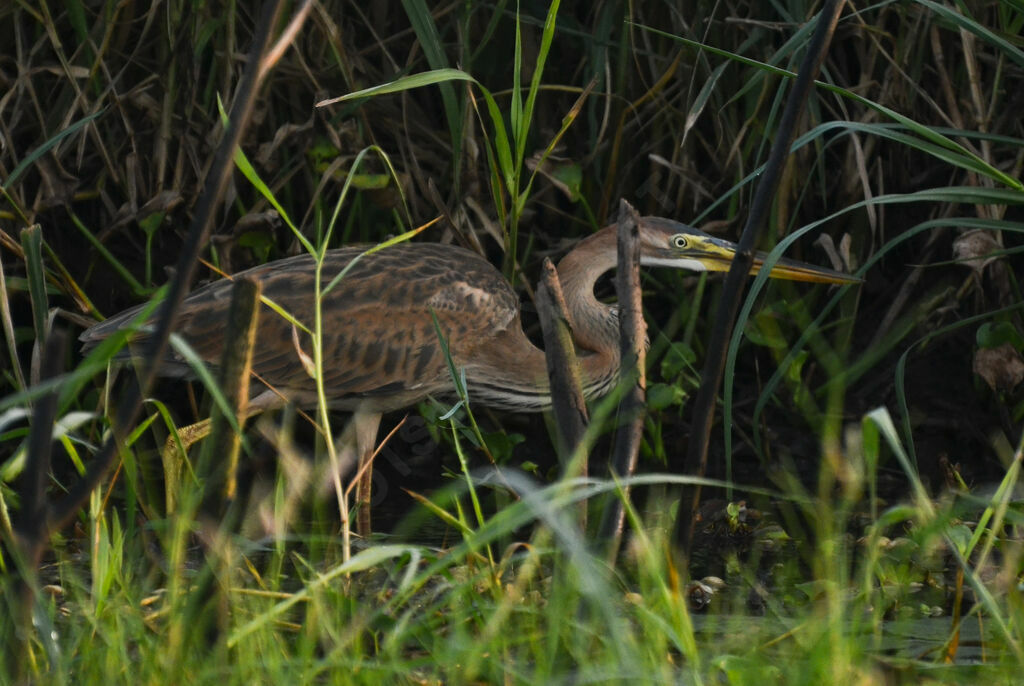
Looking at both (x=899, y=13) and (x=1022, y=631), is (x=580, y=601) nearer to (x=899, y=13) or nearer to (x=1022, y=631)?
(x=1022, y=631)

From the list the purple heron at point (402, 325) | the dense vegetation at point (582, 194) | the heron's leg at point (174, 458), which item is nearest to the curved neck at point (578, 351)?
the purple heron at point (402, 325)

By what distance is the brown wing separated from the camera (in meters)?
4.13

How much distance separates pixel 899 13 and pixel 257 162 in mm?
2066

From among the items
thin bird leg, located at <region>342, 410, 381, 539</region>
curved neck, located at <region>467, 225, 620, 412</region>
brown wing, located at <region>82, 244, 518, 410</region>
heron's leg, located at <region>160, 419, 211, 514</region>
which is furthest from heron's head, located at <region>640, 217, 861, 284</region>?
heron's leg, located at <region>160, 419, 211, 514</region>

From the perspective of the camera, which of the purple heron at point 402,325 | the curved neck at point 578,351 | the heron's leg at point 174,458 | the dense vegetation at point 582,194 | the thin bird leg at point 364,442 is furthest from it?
the curved neck at point 578,351

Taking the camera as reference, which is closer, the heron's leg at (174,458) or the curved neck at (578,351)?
the heron's leg at (174,458)

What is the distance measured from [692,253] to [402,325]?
0.99m

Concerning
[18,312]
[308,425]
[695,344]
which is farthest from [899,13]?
[18,312]

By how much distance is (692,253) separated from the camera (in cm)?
439

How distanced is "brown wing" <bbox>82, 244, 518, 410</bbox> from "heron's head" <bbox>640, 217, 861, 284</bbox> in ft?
1.61

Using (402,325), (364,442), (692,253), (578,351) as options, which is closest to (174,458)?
(364,442)

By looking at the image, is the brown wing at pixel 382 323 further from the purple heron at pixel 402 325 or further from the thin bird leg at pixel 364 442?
the thin bird leg at pixel 364 442

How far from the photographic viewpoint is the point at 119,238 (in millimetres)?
4500

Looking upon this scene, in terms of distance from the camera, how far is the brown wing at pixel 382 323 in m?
4.13
